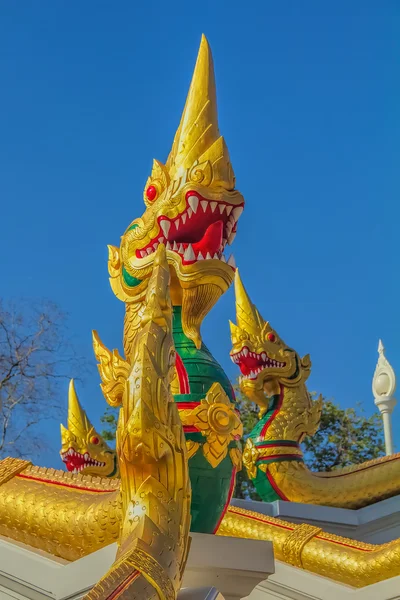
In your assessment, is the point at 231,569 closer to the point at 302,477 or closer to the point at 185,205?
the point at 185,205

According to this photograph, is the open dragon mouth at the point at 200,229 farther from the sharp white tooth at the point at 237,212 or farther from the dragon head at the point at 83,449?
the dragon head at the point at 83,449

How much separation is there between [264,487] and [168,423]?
14.0ft

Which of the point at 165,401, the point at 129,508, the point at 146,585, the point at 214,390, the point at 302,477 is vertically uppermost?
the point at 302,477

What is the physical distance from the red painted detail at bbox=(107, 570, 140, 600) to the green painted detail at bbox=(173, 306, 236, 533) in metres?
0.80

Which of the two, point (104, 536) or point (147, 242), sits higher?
point (147, 242)

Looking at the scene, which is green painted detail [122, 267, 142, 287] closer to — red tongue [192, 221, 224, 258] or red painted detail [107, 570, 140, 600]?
red tongue [192, 221, 224, 258]

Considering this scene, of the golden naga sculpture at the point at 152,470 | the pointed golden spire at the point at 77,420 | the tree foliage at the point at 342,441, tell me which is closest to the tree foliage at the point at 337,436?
the tree foliage at the point at 342,441

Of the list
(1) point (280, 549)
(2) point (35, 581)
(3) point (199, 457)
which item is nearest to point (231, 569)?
(3) point (199, 457)

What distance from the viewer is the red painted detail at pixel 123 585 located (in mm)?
1817

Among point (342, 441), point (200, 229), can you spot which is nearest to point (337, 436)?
point (342, 441)

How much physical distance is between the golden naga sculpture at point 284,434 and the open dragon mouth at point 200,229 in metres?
3.29

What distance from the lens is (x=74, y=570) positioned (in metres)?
2.72

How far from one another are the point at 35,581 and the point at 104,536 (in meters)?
0.28

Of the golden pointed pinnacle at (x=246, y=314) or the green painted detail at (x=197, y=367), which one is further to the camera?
the golden pointed pinnacle at (x=246, y=314)
